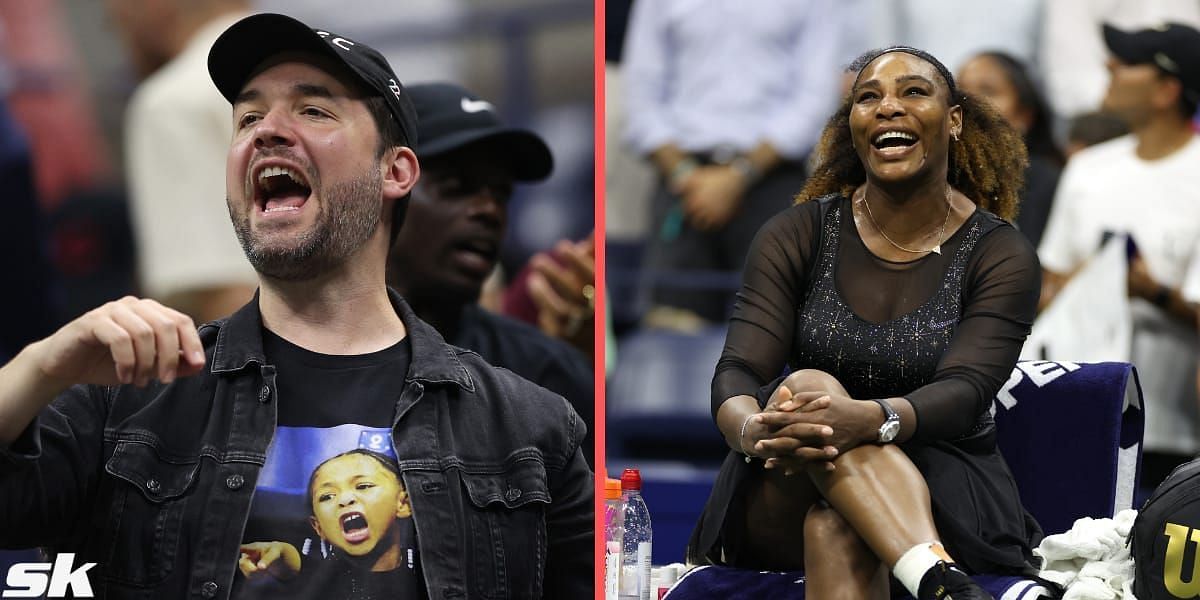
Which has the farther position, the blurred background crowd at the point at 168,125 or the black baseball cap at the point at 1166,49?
the black baseball cap at the point at 1166,49

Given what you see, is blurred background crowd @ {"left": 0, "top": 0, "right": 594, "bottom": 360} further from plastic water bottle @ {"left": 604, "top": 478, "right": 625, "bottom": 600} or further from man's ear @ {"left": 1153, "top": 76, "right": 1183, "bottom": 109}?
man's ear @ {"left": 1153, "top": 76, "right": 1183, "bottom": 109}

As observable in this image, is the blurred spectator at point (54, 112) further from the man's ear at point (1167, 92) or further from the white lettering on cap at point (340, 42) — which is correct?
the man's ear at point (1167, 92)

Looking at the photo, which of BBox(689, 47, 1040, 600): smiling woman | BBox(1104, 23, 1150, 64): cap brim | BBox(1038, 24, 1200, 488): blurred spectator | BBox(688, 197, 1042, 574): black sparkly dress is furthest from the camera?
BBox(1104, 23, 1150, 64): cap brim

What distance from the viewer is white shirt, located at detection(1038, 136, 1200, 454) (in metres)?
4.06

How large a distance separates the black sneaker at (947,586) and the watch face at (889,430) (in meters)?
0.22

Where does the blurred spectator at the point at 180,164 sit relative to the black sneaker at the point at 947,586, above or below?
above

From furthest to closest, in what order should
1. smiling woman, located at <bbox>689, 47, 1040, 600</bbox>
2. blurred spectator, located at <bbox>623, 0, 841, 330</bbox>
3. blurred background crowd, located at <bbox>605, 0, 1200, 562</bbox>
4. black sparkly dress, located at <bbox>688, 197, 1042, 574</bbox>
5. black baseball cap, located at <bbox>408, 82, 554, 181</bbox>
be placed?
1. blurred spectator, located at <bbox>623, 0, 841, 330</bbox>
2. blurred background crowd, located at <bbox>605, 0, 1200, 562</bbox>
3. black baseball cap, located at <bbox>408, 82, 554, 181</bbox>
4. black sparkly dress, located at <bbox>688, 197, 1042, 574</bbox>
5. smiling woman, located at <bbox>689, 47, 1040, 600</bbox>

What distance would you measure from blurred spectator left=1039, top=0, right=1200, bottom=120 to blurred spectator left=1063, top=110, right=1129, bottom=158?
3cm

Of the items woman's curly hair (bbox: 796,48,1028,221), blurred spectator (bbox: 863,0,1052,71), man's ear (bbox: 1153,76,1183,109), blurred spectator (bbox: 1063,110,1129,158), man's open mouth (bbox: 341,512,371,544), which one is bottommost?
man's open mouth (bbox: 341,512,371,544)

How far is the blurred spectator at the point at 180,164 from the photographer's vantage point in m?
2.62

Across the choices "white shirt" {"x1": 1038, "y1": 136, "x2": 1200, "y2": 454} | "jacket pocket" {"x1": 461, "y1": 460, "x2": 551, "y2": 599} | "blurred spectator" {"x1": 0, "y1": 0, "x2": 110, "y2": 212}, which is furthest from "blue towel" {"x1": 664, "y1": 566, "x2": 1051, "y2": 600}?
"white shirt" {"x1": 1038, "y1": 136, "x2": 1200, "y2": 454}

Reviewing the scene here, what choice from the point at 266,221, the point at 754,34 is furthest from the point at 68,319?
the point at 754,34

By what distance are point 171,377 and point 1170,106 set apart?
3.45 m

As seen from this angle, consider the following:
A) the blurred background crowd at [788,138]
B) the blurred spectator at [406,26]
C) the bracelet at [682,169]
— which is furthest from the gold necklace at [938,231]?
the bracelet at [682,169]
